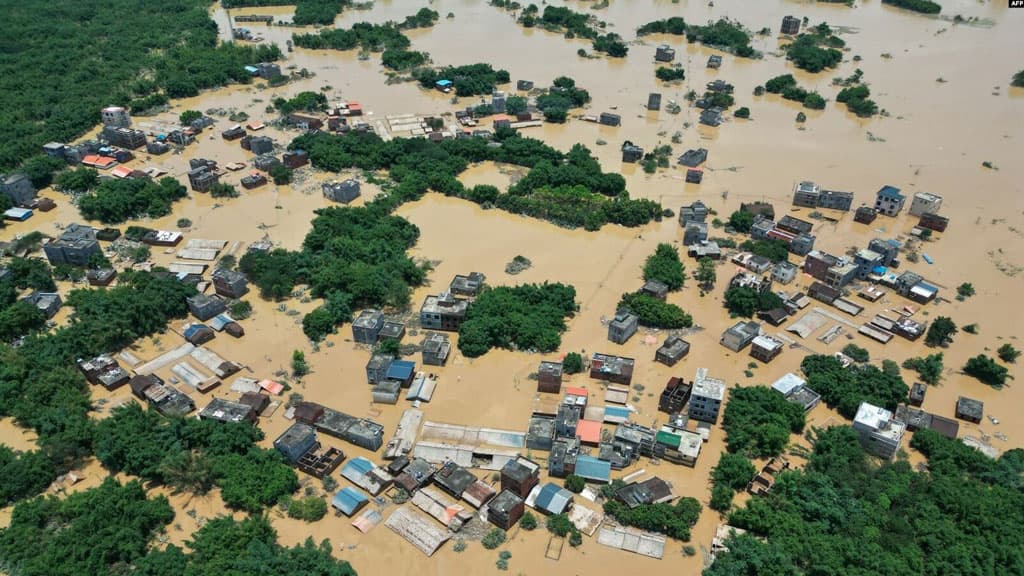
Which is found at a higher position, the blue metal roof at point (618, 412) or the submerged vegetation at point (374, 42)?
the submerged vegetation at point (374, 42)

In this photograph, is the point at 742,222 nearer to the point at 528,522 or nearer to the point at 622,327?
the point at 622,327

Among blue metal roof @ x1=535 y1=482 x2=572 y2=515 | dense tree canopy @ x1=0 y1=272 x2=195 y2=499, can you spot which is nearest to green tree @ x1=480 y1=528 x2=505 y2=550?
blue metal roof @ x1=535 y1=482 x2=572 y2=515

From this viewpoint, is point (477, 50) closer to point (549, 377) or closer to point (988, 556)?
point (549, 377)

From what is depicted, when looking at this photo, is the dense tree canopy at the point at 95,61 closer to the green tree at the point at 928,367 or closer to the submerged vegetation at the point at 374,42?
the submerged vegetation at the point at 374,42

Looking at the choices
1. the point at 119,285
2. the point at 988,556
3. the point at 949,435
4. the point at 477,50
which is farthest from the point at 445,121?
the point at 988,556

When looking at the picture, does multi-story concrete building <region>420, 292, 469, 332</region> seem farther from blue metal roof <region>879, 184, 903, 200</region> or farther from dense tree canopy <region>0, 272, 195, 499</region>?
blue metal roof <region>879, 184, 903, 200</region>

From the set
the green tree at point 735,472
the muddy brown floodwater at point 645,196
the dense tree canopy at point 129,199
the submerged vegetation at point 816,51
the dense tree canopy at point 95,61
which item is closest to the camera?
the green tree at point 735,472

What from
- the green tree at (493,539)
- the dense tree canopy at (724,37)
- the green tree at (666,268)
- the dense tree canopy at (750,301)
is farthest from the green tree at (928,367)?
the dense tree canopy at (724,37)
